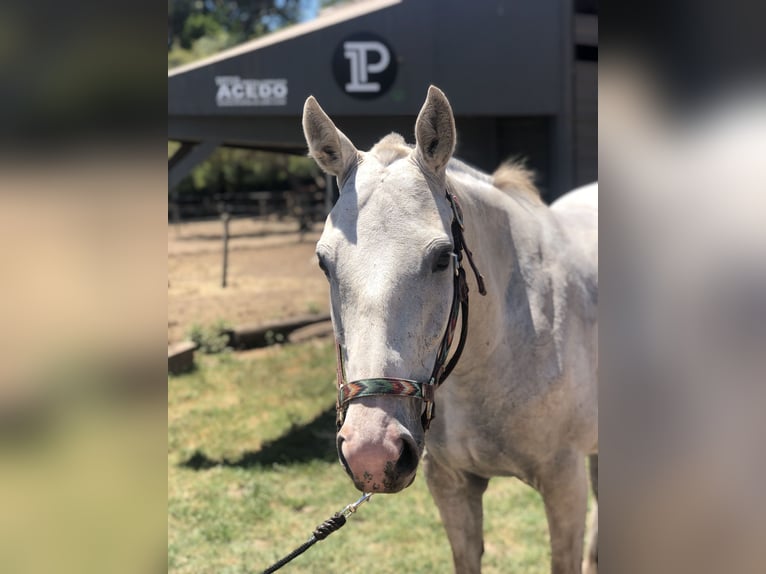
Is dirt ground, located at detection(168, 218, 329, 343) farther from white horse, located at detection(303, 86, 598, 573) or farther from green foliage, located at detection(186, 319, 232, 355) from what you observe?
white horse, located at detection(303, 86, 598, 573)

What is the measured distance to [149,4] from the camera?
0.77 meters

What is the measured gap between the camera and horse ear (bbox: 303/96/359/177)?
1.77 m

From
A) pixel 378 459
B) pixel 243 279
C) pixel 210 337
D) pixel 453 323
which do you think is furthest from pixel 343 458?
pixel 243 279

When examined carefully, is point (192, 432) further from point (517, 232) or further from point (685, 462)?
point (685, 462)

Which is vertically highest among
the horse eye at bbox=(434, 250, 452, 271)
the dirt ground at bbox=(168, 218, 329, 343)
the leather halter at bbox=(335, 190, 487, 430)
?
the horse eye at bbox=(434, 250, 452, 271)

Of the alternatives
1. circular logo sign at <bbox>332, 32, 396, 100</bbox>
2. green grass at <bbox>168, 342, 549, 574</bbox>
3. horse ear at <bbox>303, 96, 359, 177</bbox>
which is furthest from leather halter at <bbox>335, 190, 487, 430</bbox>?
circular logo sign at <bbox>332, 32, 396, 100</bbox>

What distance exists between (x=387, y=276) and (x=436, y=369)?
30 cm

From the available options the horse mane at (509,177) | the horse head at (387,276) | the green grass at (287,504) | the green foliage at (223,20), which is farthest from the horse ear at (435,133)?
the green foliage at (223,20)

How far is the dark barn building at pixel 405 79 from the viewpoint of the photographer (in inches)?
198

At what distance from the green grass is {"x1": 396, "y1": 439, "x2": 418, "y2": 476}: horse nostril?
7.15 feet

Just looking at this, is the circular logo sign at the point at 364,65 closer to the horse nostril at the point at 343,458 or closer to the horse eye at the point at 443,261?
the horse eye at the point at 443,261

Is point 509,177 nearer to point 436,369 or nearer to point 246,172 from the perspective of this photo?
point 436,369

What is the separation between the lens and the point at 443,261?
1680 millimetres

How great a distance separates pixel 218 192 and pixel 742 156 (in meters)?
24.5
